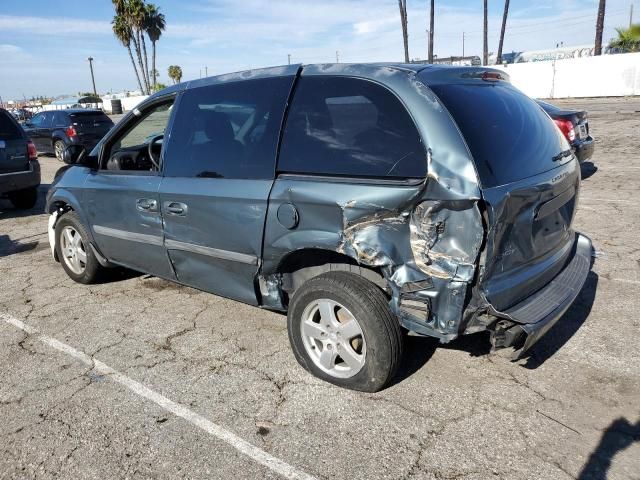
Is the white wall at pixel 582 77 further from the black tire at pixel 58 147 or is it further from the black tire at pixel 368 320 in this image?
the black tire at pixel 368 320

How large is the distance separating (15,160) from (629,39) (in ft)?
111

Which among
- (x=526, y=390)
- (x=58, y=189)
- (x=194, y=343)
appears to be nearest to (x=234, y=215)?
(x=194, y=343)

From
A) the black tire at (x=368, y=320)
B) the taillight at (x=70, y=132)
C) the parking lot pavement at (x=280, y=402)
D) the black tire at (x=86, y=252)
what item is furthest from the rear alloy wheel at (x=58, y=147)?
the black tire at (x=368, y=320)

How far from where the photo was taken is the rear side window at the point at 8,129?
804cm

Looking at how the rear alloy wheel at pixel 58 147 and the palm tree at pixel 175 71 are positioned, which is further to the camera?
the palm tree at pixel 175 71

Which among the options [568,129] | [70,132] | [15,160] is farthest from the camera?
[70,132]

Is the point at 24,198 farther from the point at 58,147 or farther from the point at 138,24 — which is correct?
the point at 138,24

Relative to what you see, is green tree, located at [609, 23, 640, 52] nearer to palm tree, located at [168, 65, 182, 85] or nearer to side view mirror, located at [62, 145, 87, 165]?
side view mirror, located at [62, 145, 87, 165]

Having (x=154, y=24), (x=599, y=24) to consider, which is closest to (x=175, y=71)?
(x=154, y=24)

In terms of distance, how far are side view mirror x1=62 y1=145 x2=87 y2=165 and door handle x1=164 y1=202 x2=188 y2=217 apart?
151cm

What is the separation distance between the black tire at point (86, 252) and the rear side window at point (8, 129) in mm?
4045

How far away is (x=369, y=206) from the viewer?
2674 millimetres

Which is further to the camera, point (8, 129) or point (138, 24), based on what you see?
point (138, 24)

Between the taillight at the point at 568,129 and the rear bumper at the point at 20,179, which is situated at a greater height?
the taillight at the point at 568,129
